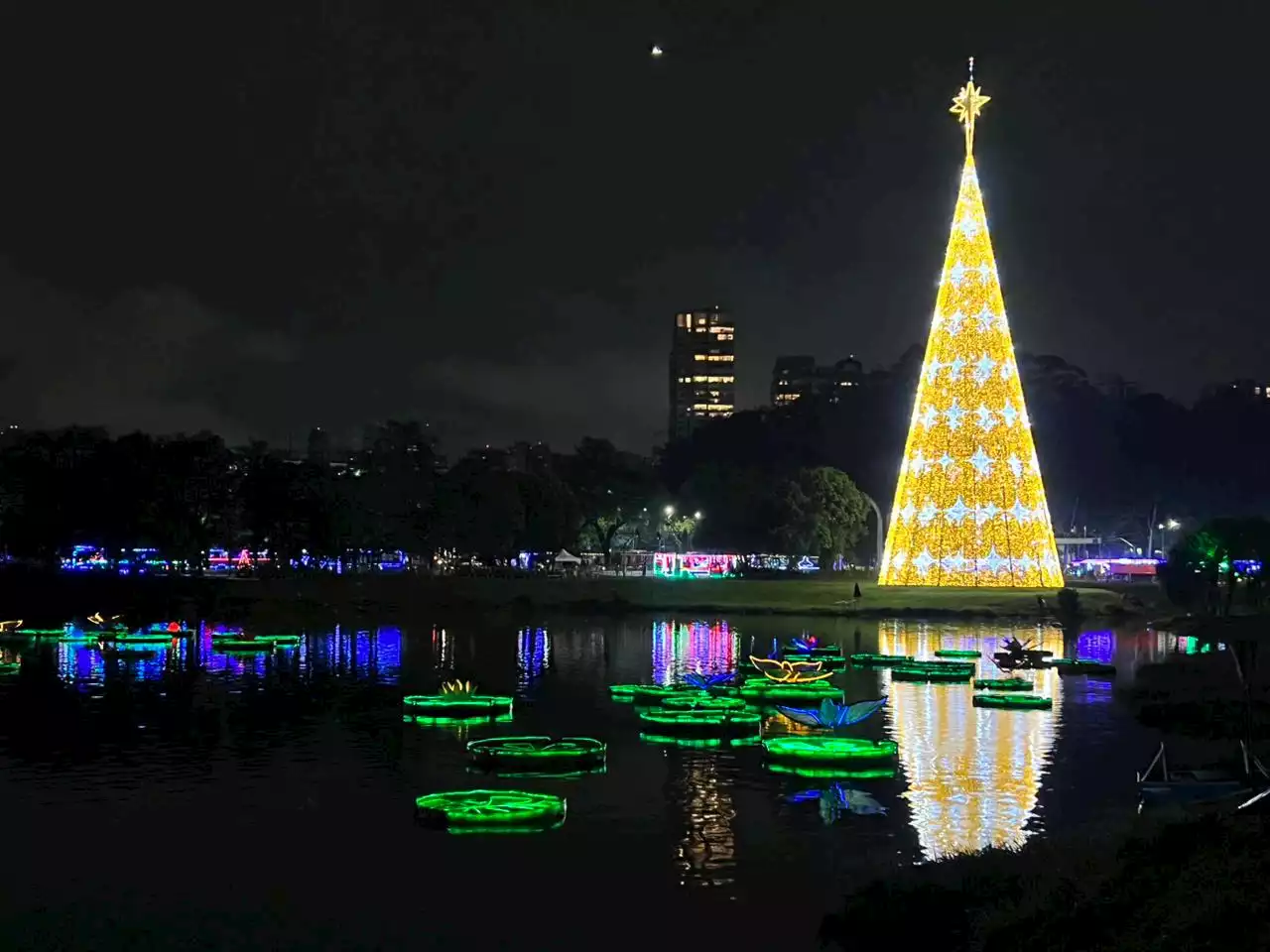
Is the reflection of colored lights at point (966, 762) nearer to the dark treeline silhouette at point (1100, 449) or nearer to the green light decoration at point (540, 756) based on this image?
the green light decoration at point (540, 756)

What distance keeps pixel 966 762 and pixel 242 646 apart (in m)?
38.8

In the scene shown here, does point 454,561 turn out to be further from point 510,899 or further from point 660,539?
point 510,899

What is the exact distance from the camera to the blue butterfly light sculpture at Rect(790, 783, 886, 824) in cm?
2859

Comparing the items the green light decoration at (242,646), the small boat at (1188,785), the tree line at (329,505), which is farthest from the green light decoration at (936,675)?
the tree line at (329,505)

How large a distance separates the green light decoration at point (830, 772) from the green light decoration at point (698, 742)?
150 inches

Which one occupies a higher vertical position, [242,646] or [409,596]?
[409,596]

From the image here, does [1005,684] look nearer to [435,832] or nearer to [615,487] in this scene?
[435,832]

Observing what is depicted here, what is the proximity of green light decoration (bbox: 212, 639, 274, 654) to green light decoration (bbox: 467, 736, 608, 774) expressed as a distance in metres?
33.2

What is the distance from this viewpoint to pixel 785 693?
152ft

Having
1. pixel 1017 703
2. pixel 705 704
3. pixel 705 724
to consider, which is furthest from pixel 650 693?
pixel 1017 703

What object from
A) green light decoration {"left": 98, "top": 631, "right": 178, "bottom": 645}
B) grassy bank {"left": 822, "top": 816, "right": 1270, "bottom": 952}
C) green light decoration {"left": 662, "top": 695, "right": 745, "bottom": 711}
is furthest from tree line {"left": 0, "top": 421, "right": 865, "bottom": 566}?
grassy bank {"left": 822, "top": 816, "right": 1270, "bottom": 952}

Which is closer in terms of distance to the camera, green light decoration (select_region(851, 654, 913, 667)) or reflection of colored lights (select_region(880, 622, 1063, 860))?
reflection of colored lights (select_region(880, 622, 1063, 860))

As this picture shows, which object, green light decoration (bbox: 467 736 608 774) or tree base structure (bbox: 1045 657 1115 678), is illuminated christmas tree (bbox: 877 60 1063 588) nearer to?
tree base structure (bbox: 1045 657 1115 678)

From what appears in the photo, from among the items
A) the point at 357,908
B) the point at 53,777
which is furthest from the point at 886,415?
the point at 357,908
